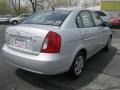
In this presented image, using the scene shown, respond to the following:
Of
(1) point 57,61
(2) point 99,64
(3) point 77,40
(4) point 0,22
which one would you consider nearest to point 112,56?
(2) point 99,64

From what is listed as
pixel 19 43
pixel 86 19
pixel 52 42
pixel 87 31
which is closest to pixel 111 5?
pixel 86 19

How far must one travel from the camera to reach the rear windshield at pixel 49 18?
16.2ft

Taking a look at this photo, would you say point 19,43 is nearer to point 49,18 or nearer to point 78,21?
point 49,18

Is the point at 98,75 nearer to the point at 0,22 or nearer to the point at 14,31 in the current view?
the point at 14,31

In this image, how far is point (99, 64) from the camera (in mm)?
6512

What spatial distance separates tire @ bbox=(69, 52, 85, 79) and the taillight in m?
0.80

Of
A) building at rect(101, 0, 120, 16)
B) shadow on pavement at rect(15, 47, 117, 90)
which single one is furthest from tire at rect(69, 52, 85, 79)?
building at rect(101, 0, 120, 16)

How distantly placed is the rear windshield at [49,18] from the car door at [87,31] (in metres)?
0.40

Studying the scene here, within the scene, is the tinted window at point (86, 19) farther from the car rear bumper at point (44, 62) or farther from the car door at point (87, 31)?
the car rear bumper at point (44, 62)

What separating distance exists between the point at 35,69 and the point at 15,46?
2.50ft

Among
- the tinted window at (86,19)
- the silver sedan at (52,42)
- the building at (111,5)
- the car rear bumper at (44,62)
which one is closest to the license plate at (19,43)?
the silver sedan at (52,42)

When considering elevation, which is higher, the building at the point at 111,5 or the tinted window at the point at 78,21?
the tinted window at the point at 78,21

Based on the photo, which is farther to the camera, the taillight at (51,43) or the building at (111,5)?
the building at (111,5)

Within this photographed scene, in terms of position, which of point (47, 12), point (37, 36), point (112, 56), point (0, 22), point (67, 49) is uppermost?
point (47, 12)
